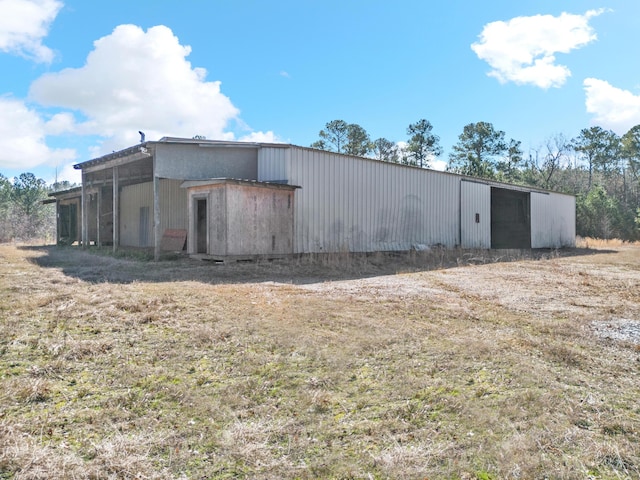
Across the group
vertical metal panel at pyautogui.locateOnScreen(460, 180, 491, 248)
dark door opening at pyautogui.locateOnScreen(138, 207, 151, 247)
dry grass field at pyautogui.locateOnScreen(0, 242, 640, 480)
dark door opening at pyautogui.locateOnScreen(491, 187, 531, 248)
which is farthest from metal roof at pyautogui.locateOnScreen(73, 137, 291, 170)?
dark door opening at pyautogui.locateOnScreen(491, 187, 531, 248)

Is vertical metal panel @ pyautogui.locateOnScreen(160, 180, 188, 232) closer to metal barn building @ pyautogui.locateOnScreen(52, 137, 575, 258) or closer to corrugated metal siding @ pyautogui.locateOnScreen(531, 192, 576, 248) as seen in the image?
metal barn building @ pyautogui.locateOnScreen(52, 137, 575, 258)

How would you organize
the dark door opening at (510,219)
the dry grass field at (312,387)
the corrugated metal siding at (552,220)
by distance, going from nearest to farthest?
the dry grass field at (312,387) → the dark door opening at (510,219) → the corrugated metal siding at (552,220)

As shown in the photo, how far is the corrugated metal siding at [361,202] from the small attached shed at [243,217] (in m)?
0.57

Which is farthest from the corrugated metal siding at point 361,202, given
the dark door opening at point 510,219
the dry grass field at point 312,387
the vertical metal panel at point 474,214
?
the dry grass field at point 312,387

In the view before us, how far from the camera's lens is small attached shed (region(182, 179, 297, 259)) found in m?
11.4

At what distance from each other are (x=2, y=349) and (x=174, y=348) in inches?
60.0

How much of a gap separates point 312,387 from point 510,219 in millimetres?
21911

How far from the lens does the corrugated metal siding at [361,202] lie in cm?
1330

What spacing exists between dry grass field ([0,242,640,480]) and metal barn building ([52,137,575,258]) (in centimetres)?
509

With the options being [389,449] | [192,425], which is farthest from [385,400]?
[192,425]

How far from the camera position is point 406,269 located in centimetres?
1240

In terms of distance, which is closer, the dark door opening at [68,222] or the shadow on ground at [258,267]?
the shadow on ground at [258,267]

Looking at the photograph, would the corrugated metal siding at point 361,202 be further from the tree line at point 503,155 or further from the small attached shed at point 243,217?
the tree line at point 503,155

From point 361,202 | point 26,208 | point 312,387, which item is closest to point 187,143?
point 361,202
